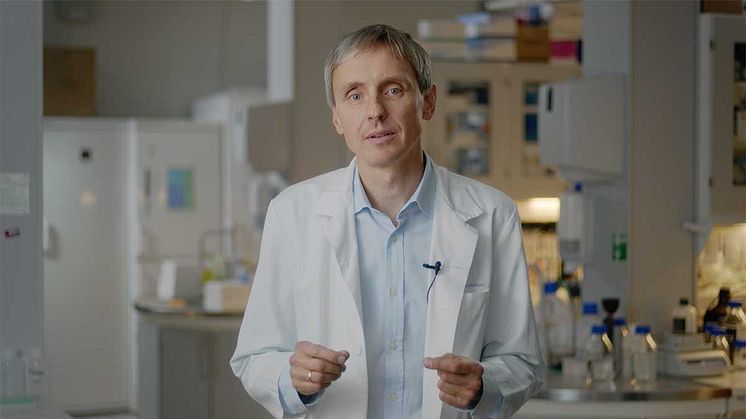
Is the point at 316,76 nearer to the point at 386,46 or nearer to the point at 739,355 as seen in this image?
the point at 739,355

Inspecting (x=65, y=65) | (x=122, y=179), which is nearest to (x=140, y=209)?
(x=122, y=179)

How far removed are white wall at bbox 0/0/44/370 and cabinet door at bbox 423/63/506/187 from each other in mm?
3199

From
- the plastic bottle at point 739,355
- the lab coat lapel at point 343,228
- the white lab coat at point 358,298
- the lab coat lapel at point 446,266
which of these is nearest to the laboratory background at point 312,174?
the plastic bottle at point 739,355

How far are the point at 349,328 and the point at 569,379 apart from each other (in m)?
2.28

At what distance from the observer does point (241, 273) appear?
6660 mm

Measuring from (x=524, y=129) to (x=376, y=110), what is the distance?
15.6 feet

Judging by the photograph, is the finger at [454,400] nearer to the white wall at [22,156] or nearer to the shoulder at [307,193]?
the shoulder at [307,193]

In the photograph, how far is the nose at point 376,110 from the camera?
210 cm

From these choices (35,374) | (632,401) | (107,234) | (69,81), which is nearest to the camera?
(35,374)

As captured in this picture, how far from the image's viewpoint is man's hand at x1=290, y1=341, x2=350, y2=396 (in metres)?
1.99

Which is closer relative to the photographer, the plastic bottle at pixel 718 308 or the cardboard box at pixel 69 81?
the plastic bottle at pixel 718 308

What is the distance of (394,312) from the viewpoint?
217 cm

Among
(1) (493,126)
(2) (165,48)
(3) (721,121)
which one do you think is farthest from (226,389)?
(2) (165,48)

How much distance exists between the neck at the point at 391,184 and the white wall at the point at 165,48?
287 inches
